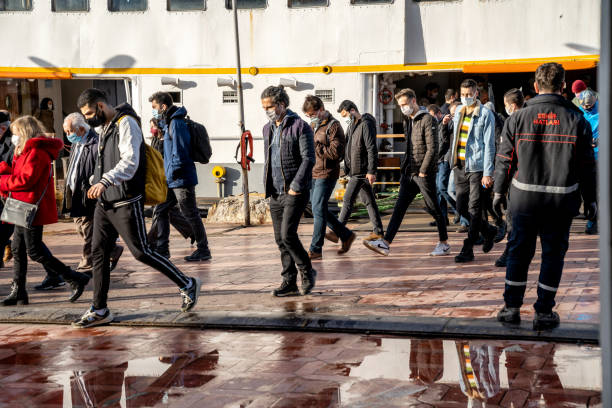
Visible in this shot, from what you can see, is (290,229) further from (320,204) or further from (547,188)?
(547,188)

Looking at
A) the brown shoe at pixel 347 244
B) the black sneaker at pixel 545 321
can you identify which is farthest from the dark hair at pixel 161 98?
the black sneaker at pixel 545 321

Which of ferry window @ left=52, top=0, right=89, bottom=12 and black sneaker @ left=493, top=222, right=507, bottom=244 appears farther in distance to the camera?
ferry window @ left=52, top=0, right=89, bottom=12

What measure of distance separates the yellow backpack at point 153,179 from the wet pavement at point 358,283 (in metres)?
0.95

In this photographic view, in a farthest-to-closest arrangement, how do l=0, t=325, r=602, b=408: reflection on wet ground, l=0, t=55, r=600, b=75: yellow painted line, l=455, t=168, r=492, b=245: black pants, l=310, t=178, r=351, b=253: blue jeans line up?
l=0, t=55, r=600, b=75: yellow painted line, l=310, t=178, r=351, b=253: blue jeans, l=455, t=168, r=492, b=245: black pants, l=0, t=325, r=602, b=408: reflection on wet ground

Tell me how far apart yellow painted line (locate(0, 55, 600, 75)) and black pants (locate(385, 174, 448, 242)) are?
22.1 feet

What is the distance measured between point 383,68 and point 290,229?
9.38 meters

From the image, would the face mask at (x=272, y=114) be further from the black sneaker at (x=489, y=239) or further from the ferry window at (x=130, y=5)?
the ferry window at (x=130, y=5)

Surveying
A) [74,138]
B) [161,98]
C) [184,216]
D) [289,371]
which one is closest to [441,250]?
[184,216]

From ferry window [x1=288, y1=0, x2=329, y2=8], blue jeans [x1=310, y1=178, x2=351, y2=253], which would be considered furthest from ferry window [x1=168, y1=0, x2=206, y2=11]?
blue jeans [x1=310, y1=178, x2=351, y2=253]

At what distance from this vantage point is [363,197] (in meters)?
10.4

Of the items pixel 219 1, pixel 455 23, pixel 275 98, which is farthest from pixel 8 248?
pixel 455 23

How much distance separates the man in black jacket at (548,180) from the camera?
18.8ft

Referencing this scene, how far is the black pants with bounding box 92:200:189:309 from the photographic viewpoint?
655 cm

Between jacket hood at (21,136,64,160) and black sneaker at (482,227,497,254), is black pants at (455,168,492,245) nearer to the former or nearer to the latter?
black sneaker at (482,227,497,254)
